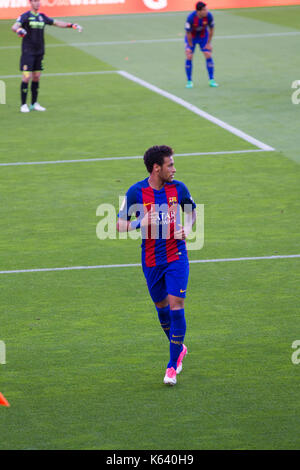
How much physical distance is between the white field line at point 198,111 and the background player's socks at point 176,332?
9994 millimetres

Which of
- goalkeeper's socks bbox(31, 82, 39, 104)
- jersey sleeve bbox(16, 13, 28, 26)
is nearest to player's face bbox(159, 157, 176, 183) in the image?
jersey sleeve bbox(16, 13, 28, 26)

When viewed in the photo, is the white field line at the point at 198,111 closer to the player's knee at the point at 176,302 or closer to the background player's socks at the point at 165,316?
the background player's socks at the point at 165,316

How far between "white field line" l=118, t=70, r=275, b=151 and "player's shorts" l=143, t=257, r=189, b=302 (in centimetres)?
987

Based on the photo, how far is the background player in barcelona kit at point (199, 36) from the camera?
23.5 metres

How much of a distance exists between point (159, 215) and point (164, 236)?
185 mm

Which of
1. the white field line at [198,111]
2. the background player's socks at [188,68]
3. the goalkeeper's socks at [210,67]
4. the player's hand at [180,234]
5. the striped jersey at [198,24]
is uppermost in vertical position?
the striped jersey at [198,24]

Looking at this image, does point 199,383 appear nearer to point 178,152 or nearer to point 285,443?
point 285,443

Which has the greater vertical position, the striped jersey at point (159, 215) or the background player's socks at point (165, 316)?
the striped jersey at point (159, 215)

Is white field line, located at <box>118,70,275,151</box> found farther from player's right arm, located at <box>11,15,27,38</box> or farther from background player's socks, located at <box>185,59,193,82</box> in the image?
player's right arm, located at <box>11,15,27,38</box>

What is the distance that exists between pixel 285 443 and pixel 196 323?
288cm

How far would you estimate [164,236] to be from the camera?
8.09 m

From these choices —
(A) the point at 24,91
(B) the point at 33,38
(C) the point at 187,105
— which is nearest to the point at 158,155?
(B) the point at 33,38

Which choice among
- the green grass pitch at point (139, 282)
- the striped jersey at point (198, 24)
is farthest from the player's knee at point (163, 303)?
the striped jersey at point (198, 24)

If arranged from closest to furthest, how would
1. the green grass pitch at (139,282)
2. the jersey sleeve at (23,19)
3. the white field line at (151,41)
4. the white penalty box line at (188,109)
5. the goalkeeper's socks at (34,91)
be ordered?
the green grass pitch at (139,282), the white penalty box line at (188,109), the jersey sleeve at (23,19), the goalkeeper's socks at (34,91), the white field line at (151,41)
